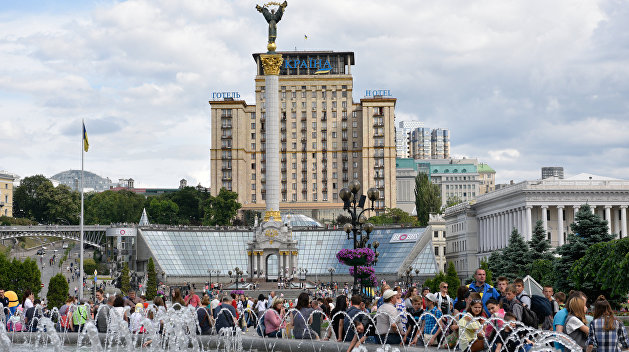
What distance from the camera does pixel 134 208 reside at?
141625 millimetres

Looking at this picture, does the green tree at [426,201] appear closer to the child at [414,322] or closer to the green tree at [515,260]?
the green tree at [515,260]

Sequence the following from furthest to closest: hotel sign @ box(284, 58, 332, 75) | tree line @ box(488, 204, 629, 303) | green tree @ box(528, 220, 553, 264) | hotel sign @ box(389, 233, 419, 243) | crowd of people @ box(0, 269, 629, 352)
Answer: hotel sign @ box(284, 58, 332, 75) → hotel sign @ box(389, 233, 419, 243) → green tree @ box(528, 220, 553, 264) → tree line @ box(488, 204, 629, 303) → crowd of people @ box(0, 269, 629, 352)

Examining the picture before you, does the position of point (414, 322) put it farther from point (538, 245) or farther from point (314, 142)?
point (314, 142)

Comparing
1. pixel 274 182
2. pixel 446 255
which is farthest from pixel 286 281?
pixel 446 255

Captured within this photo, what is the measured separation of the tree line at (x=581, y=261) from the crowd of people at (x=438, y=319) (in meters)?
16.5

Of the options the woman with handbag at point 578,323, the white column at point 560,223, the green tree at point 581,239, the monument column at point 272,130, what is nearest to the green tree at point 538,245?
the green tree at point 581,239

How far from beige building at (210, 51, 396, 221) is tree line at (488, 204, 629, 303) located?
68.1 meters

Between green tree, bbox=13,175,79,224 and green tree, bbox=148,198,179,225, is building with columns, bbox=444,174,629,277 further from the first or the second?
green tree, bbox=13,175,79,224

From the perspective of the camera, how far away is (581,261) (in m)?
42.0

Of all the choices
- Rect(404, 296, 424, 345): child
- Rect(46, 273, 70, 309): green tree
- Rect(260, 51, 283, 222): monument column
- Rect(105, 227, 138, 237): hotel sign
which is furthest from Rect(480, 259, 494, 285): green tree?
Rect(105, 227, 138, 237): hotel sign

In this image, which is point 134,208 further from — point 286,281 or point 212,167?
point 286,281

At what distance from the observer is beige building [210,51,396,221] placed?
446 feet

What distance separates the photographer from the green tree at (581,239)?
158ft

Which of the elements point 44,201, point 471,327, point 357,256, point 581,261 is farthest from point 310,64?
point 471,327
